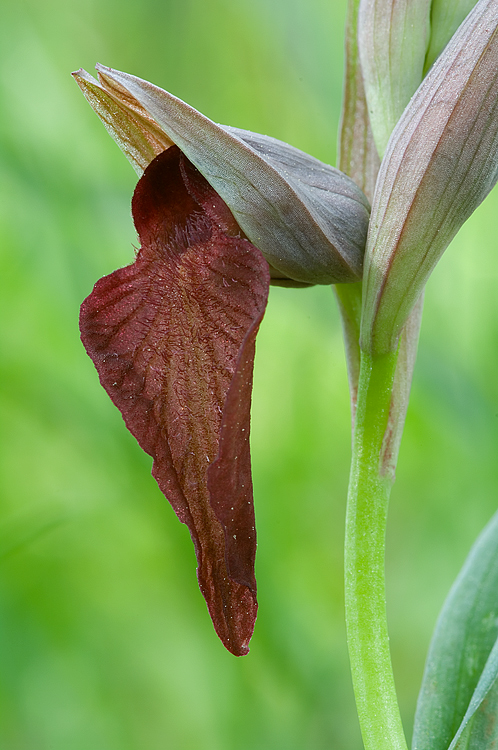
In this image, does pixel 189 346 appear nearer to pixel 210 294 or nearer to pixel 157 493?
pixel 210 294

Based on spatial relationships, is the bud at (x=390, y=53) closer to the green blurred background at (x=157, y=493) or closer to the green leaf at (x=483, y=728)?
the green leaf at (x=483, y=728)

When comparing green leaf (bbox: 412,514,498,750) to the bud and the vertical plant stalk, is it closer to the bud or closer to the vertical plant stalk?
the vertical plant stalk

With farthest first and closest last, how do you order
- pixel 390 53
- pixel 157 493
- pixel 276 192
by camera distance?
pixel 157 493
pixel 390 53
pixel 276 192

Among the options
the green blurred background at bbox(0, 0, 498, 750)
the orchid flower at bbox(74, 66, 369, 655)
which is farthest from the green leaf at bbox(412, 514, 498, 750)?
the green blurred background at bbox(0, 0, 498, 750)

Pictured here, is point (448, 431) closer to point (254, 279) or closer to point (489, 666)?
point (489, 666)

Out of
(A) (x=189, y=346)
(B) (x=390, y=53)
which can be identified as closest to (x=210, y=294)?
(A) (x=189, y=346)

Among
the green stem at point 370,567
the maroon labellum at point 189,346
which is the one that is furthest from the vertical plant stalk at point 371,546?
the maroon labellum at point 189,346
